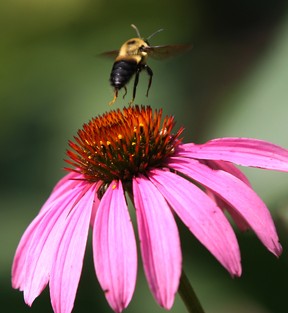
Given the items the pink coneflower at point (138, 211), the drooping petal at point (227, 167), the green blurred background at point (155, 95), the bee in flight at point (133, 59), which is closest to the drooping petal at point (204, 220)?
the pink coneflower at point (138, 211)

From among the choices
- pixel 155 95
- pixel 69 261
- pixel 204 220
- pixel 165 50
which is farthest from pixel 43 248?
pixel 155 95

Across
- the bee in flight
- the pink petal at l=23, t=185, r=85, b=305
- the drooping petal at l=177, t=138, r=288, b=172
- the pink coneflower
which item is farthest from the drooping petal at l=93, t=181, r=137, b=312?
the bee in flight

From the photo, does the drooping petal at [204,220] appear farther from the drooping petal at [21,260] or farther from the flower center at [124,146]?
the drooping petal at [21,260]

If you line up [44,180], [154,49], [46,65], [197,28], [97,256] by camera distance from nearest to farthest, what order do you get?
[97,256]
[154,49]
[44,180]
[46,65]
[197,28]

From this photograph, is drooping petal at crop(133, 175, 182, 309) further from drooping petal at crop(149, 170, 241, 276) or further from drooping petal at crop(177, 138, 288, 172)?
drooping petal at crop(177, 138, 288, 172)

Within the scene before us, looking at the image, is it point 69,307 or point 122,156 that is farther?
point 122,156

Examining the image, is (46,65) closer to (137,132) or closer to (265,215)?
(137,132)

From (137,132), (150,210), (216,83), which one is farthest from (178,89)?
Result: (150,210)
